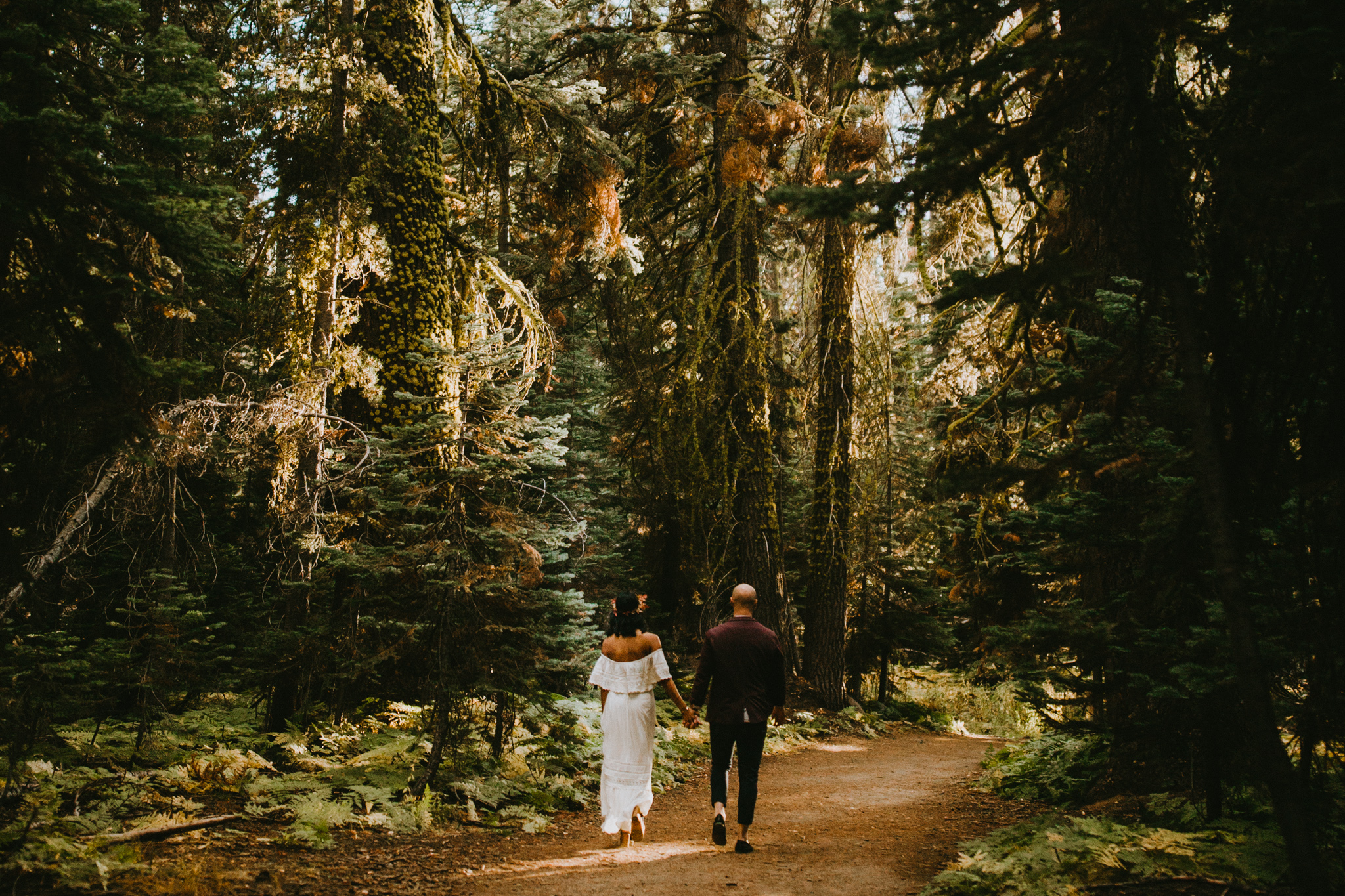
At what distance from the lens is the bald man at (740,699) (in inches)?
246

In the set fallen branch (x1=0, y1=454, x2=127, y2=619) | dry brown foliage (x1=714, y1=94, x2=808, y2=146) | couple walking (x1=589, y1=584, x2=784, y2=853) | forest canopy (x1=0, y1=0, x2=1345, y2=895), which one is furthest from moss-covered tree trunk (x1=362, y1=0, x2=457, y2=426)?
dry brown foliage (x1=714, y1=94, x2=808, y2=146)

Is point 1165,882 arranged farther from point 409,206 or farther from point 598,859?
point 409,206

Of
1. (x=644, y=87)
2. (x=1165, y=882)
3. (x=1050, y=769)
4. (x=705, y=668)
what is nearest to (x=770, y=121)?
(x=644, y=87)

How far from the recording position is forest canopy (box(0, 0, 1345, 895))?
3773 millimetres

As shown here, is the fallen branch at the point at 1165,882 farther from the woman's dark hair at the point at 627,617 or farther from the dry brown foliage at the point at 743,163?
the dry brown foliage at the point at 743,163

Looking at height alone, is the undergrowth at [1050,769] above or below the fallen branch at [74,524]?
below

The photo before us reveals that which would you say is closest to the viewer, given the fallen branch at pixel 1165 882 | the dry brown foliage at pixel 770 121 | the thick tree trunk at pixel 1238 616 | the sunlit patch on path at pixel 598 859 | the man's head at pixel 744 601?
the thick tree trunk at pixel 1238 616

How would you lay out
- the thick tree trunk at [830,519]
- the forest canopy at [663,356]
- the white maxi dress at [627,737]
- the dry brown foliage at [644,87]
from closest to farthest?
the forest canopy at [663,356]
the white maxi dress at [627,737]
the dry brown foliage at [644,87]
the thick tree trunk at [830,519]

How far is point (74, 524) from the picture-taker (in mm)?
6570

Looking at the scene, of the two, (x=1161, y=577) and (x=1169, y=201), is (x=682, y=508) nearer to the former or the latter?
(x=1161, y=577)

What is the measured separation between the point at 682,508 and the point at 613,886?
715 cm

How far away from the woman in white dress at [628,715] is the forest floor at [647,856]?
0.27m

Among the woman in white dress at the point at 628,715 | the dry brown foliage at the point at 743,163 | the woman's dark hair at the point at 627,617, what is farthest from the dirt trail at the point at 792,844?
the dry brown foliage at the point at 743,163

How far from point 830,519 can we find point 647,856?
350 inches
